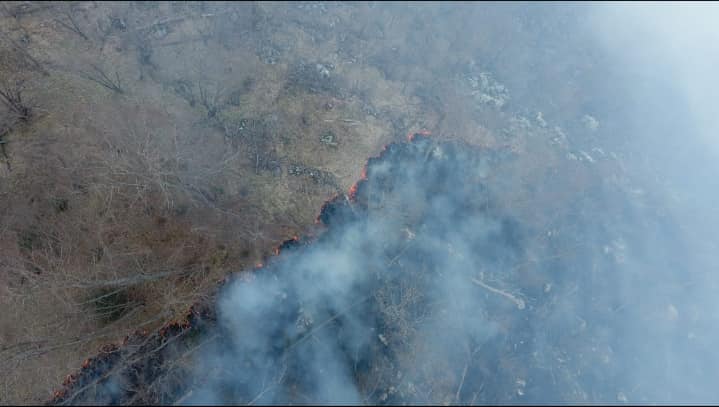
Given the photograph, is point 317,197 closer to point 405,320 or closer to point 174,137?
point 405,320

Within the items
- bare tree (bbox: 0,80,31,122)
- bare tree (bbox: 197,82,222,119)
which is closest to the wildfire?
bare tree (bbox: 197,82,222,119)

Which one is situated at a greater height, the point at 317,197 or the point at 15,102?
the point at 317,197

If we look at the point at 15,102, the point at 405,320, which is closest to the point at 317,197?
the point at 405,320

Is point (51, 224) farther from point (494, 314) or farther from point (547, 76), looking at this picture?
point (547, 76)

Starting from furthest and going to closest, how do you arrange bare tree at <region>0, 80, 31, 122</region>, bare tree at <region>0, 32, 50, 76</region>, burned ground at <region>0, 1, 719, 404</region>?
bare tree at <region>0, 32, 50, 76</region>
bare tree at <region>0, 80, 31, 122</region>
burned ground at <region>0, 1, 719, 404</region>

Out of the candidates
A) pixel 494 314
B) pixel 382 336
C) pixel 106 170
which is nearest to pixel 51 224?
pixel 106 170

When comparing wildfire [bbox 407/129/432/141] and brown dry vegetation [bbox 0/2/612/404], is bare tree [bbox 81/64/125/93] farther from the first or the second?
wildfire [bbox 407/129/432/141]

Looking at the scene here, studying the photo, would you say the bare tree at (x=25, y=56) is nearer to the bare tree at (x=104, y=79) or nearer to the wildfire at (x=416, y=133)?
the bare tree at (x=104, y=79)
